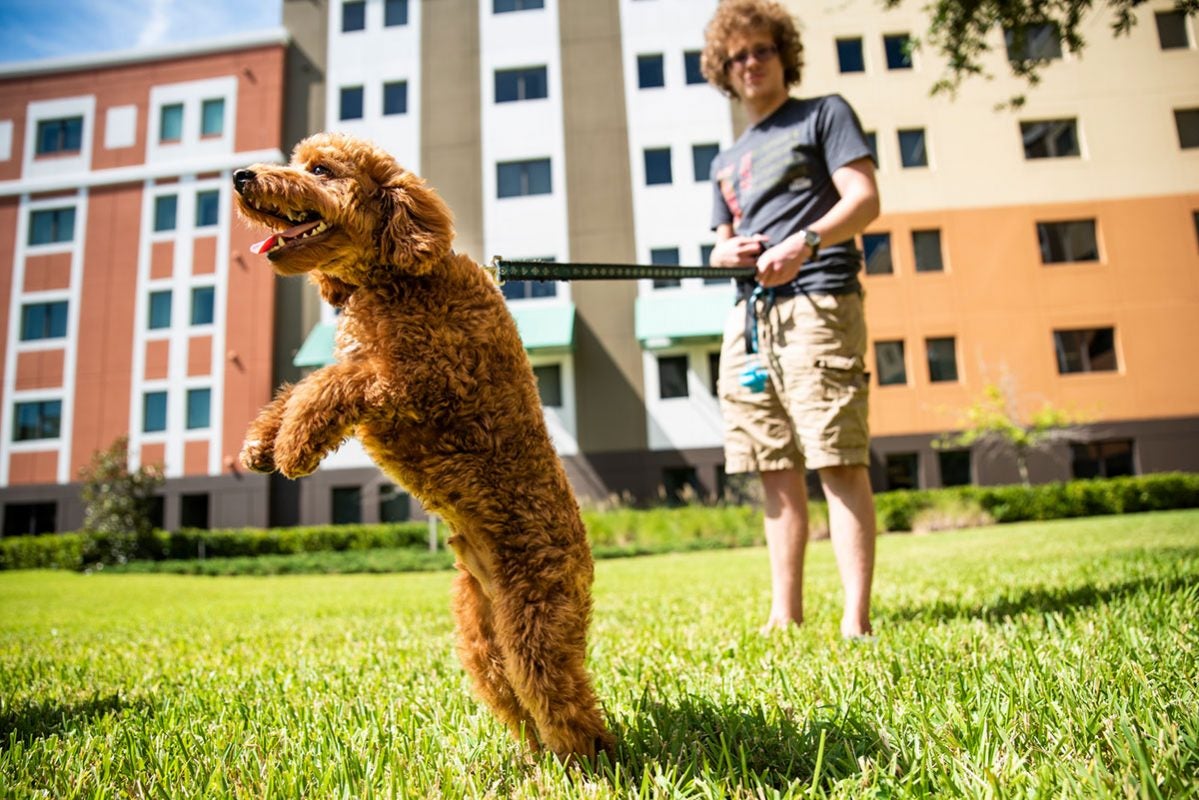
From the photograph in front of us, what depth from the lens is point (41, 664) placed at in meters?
3.36

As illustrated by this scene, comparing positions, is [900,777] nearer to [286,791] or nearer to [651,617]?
[286,791]

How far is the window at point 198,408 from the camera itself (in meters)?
19.2

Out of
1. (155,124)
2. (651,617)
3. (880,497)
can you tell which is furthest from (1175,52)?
(155,124)

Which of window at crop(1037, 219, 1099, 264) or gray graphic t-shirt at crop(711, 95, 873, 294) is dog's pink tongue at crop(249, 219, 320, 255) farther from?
window at crop(1037, 219, 1099, 264)

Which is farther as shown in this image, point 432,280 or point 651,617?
point 651,617

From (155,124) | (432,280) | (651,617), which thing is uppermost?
(155,124)

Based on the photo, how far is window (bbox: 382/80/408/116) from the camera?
66.4 feet

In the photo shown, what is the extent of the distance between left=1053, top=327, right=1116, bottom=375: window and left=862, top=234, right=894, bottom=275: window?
523 centimetres

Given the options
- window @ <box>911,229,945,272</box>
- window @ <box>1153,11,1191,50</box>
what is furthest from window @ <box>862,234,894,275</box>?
window @ <box>1153,11,1191,50</box>

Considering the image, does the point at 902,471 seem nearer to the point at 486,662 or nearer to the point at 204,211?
the point at 486,662

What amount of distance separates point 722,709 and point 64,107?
27.1 meters

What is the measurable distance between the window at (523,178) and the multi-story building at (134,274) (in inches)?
271

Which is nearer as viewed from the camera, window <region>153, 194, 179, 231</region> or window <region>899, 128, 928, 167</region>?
window <region>899, 128, 928, 167</region>

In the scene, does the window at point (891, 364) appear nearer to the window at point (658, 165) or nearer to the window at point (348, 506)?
the window at point (658, 165)
